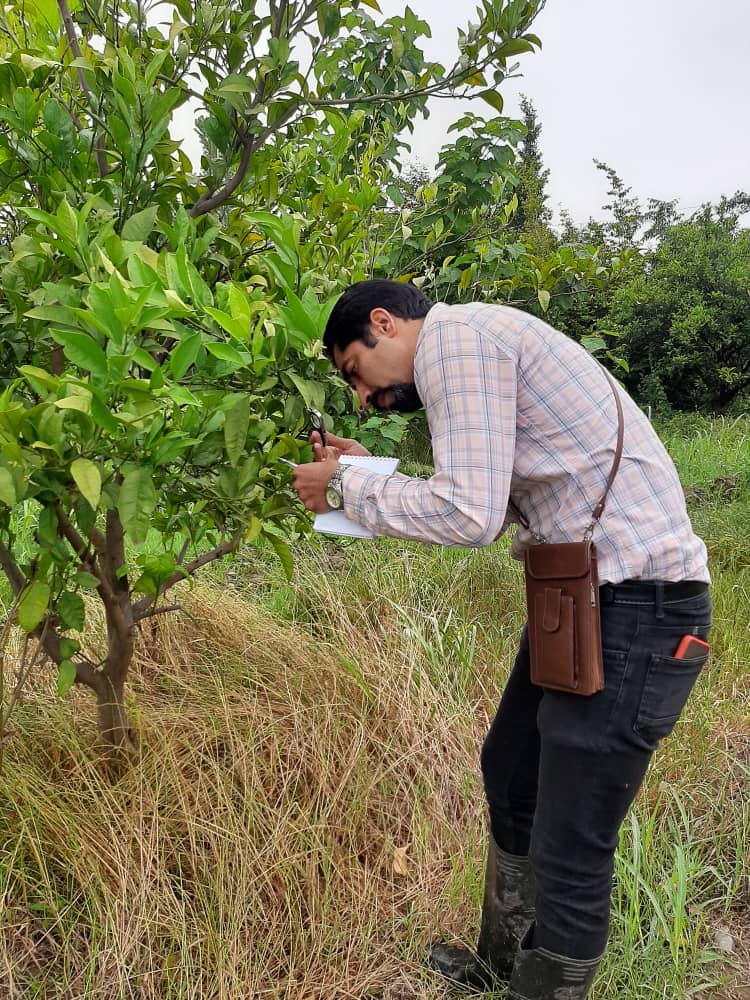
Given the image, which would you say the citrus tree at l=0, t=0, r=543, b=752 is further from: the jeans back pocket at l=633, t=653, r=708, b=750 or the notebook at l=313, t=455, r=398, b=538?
the jeans back pocket at l=633, t=653, r=708, b=750

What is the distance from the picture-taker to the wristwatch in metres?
1.59

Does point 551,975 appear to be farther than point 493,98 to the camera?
No

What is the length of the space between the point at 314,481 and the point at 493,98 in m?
1.09

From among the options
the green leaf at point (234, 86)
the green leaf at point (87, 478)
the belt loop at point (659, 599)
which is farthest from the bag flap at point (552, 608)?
the green leaf at point (234, 86)

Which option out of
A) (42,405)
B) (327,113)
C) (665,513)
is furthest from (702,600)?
(327,113)

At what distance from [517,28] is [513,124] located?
2361 mm

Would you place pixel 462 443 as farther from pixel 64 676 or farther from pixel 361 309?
pixel 64 676

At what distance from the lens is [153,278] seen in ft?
4.37

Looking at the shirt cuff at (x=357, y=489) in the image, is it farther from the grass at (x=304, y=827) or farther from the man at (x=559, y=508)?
the grass at (x=304, y=827)

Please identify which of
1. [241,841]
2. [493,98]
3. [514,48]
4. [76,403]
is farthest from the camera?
[241,841]

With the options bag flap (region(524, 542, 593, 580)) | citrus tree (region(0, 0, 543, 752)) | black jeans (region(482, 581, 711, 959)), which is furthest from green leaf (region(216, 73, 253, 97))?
black jeans (region(482, 581, 711, 959))

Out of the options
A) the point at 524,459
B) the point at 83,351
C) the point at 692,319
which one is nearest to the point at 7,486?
the point at 83,351

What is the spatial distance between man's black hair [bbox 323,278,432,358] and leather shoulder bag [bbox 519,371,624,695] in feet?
1.58

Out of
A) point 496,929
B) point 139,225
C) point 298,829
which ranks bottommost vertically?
point 496,929
